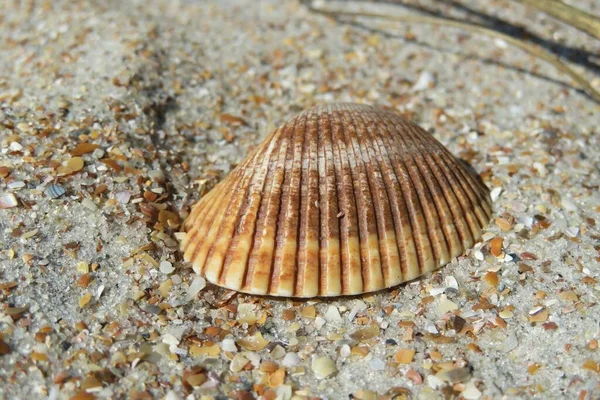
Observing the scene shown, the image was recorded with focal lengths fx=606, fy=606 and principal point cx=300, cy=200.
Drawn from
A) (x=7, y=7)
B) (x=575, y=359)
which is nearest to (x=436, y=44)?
(x=575, y=359)

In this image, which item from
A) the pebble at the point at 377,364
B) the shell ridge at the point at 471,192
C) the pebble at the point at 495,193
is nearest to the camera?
the pebble at the point at 377,364

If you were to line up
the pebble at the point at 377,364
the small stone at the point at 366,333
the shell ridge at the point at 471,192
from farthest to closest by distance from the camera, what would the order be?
the shell ridge at the point at 471,192
the small stone at the point at 366,333
the pebble at the point at 377,364

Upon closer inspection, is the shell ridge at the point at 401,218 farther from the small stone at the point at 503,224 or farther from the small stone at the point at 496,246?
the small stone at the point at 503,224

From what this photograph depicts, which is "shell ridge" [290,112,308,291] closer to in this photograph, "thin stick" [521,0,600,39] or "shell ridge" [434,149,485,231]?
"shell ridge" [434,149,485,231]

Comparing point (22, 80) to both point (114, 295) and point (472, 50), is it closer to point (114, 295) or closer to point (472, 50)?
point (114, 295)

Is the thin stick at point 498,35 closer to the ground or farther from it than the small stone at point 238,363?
farther from it

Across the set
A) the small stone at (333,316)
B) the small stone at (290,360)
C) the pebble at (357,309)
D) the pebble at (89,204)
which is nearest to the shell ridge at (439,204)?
the pebble at (357,309)

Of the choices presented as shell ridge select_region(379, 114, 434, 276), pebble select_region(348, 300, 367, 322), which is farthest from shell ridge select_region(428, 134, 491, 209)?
pebble select_region(348, 300, 367, 322)

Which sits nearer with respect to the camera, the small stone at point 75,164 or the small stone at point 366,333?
the small stone at point 366,333
